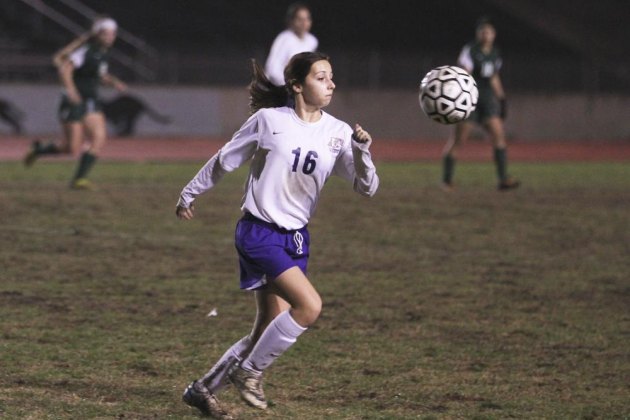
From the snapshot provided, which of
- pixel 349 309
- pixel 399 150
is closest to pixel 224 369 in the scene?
pixel 349 309

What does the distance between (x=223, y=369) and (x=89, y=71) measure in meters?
11.3

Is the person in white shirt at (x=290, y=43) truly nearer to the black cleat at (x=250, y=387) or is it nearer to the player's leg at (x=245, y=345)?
the player's leg at (x=245, y=345)

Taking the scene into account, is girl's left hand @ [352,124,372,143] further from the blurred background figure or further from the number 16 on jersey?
the blurred background figure

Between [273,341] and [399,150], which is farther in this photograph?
[399,150]

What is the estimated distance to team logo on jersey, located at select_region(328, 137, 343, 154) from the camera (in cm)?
556

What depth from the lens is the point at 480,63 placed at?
16734mm

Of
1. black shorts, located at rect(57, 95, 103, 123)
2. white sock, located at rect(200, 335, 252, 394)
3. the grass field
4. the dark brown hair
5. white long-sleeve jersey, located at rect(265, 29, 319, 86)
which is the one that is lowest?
the grass field

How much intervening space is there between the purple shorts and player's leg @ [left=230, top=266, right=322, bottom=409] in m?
0.05

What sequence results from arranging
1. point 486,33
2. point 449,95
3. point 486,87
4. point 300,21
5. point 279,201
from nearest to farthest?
point 279,201 < point 449,95 < point 300,21 < point 486,33 < point 486,87

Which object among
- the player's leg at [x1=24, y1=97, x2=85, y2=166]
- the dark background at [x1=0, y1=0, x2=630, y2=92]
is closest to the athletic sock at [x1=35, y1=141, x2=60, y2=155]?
the player's leg at [x1=24, y1=97, x2=85, y2=166]

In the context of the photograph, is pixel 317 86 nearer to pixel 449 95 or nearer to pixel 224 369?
pixel 224 369

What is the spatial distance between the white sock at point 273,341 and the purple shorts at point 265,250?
213 mm

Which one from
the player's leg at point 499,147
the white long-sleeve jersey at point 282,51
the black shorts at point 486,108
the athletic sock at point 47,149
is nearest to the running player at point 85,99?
the athletic sock at point 47,149

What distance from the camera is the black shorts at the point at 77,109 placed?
16.0 meters
